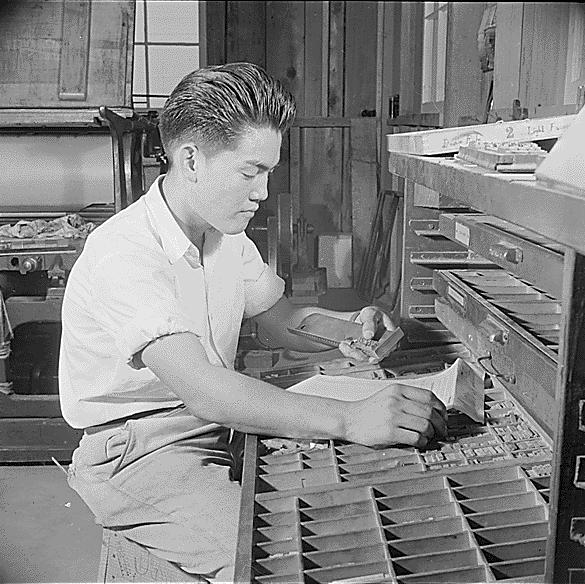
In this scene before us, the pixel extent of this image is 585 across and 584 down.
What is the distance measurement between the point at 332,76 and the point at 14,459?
4.21m

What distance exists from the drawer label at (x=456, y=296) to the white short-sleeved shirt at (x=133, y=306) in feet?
1.65

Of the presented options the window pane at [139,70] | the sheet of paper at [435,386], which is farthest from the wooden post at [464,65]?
the window pane at [139,70]

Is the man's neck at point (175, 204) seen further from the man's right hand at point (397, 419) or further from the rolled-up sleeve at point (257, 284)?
the man's right hand at point (397, 419)

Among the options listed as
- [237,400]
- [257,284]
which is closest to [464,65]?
[257,284]

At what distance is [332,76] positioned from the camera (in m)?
6.54

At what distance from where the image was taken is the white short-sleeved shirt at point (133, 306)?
1464 millimetres

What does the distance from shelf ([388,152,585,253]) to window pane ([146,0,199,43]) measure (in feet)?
15.8

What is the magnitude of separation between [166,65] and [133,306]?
4.78 meters

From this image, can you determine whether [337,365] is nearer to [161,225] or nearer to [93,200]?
[161,225]

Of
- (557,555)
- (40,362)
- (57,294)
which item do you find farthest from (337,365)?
(40,362)

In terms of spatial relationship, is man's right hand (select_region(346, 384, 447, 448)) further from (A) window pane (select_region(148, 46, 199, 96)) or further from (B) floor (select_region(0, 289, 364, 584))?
(A) window pane (select_region(148, 46, 199, 96))

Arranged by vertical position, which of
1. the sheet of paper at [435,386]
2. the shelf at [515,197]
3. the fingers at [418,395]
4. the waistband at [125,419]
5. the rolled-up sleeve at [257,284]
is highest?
the shelf at [515,197]

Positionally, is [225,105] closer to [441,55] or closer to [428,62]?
[441,55]

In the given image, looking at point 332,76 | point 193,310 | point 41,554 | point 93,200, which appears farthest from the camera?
point 332,76
